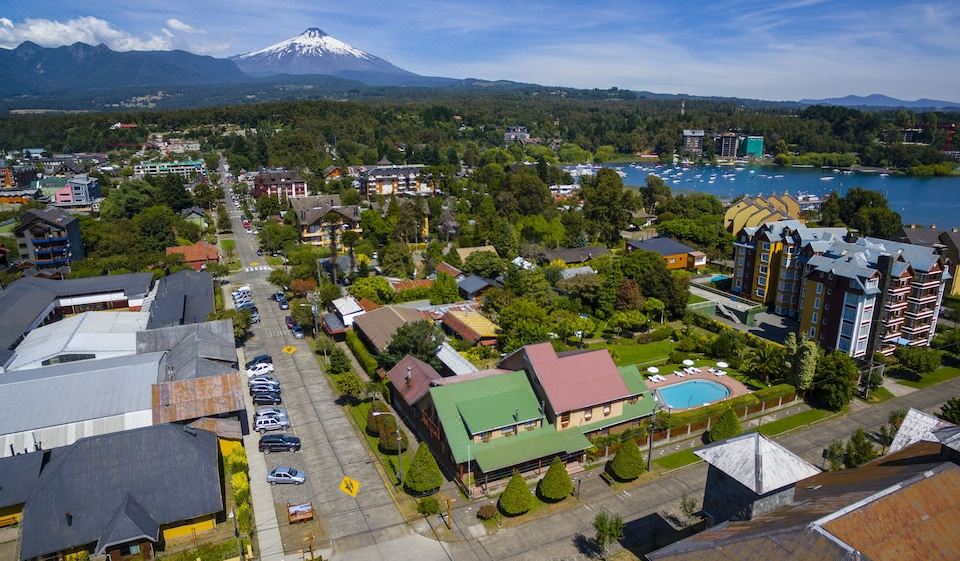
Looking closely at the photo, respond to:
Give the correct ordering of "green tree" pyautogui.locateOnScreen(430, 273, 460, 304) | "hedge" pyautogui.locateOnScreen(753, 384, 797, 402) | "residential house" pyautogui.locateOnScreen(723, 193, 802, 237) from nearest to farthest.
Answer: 1. "hedge" pyautogui.locateOnScreen(753, 384, 797, 402)
2. "green tree" pyautogui.locateOnScreen(430, 273, 460, 304)
3. "residential house" pyautogui.locateOnScreen(723, 193, 802, 237)

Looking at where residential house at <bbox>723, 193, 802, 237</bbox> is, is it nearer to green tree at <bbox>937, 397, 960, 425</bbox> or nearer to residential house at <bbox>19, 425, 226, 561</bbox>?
green tree at <bbox>937, 397, 960, 425</bbox>

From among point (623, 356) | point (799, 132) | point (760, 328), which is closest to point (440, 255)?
point (623, 356)

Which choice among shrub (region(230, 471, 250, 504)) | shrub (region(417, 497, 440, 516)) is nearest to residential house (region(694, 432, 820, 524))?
shrub (region(417, 497, 440, 516))

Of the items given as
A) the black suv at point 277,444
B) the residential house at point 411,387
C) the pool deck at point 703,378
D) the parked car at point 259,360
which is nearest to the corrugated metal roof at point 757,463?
the residential house at point 411,387

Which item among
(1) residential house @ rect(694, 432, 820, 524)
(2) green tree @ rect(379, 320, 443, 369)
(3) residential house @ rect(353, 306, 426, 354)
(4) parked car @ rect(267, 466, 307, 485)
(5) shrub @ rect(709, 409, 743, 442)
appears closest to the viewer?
(1) residential house @ rect(694, 432, 820, 524)

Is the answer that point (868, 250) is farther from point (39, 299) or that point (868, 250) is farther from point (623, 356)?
point (39, 299)

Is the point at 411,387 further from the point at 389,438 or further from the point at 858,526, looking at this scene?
the point at 858,526
